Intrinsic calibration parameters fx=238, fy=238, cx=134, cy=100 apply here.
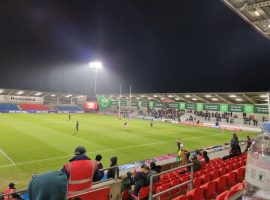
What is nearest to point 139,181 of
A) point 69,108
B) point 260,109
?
point 260,109

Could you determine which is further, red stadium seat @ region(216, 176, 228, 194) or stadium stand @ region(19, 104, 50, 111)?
stadium stand @ region(19, 104, 50, 111)

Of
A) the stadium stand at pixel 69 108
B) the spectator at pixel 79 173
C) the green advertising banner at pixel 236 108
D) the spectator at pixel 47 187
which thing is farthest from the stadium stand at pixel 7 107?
the spectator at pixel 47 187

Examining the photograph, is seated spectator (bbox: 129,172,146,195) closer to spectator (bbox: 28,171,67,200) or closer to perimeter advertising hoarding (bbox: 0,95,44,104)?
spectator (bbox: 28,171,67,200)

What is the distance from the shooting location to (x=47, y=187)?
237cm

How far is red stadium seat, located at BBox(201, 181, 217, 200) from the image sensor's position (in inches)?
250

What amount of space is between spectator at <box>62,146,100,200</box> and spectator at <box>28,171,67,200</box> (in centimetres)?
209

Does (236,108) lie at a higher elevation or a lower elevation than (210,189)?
higher

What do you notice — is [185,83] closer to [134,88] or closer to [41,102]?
[134,88]

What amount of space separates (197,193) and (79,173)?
296 cm

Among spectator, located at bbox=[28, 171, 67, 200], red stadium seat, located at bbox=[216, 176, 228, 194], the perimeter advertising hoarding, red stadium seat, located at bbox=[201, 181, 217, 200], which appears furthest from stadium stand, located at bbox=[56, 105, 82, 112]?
spectator, located at bbox=[28, 171, 67, 200]

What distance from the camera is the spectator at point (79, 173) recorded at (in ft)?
14.7

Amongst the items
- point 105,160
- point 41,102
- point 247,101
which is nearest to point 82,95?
point 41,102

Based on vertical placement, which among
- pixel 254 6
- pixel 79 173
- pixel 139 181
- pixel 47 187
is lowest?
pixel 139 181

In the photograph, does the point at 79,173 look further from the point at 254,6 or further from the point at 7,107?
the point at 7,107
